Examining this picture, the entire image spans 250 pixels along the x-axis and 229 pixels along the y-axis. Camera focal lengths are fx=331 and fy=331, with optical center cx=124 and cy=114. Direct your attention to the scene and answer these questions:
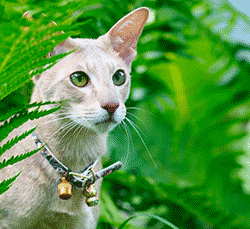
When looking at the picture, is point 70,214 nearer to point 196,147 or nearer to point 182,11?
point 182,11

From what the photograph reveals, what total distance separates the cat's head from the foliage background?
245 millimetres

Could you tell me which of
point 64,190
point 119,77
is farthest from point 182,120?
point 64,190

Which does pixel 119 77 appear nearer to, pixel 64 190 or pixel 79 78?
pixel 79 78

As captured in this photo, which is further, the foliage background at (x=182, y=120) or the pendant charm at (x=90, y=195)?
the foliage background at (x=182, y=120)

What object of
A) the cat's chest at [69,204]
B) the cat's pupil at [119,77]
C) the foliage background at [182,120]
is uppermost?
the cat's pupil at [119,77]

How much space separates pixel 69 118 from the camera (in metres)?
0.64

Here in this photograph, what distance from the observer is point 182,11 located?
132cm

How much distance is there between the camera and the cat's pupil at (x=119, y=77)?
665 millimetres

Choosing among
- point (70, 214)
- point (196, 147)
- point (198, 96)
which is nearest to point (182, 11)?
point (198, 96)

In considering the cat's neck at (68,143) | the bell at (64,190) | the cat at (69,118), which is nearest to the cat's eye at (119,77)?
the cat at (69,118)

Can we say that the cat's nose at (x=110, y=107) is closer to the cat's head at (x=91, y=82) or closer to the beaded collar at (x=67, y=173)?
the cat's head at (x=91, y=82)

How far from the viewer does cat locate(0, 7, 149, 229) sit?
2.02 ft

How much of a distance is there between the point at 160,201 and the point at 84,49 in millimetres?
807

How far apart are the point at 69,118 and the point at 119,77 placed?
0.43ft
